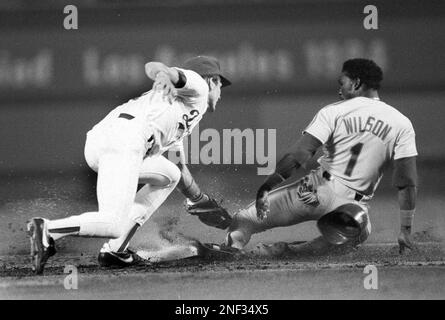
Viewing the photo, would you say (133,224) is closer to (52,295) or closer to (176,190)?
(176,190)

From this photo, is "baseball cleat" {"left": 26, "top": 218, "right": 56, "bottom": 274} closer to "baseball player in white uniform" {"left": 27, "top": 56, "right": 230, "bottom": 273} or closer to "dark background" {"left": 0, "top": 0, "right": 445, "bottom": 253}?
"baseball player in white uniform" {"left": 27, "top": 56, "right": 230, "bottom": 273}

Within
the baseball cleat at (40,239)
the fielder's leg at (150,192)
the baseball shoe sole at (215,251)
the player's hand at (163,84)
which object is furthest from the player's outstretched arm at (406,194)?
the baseball cleat at (40,239)

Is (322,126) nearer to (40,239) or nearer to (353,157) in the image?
(353,157)

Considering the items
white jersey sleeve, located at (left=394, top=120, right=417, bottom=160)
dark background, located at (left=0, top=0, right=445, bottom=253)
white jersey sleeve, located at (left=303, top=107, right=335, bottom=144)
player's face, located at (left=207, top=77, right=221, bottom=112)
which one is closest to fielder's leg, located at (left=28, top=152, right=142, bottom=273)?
dark background, located at (left=0, top=0, right=445, bottom=253)

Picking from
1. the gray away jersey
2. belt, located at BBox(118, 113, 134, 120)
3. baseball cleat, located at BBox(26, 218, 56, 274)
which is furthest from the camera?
the gray away jersey

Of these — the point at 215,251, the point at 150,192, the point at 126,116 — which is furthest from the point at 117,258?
the point at 126,116

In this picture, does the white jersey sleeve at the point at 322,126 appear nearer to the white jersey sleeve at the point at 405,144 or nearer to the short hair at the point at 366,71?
the short hair at the point at 366,71
